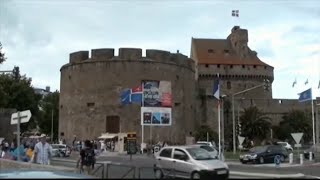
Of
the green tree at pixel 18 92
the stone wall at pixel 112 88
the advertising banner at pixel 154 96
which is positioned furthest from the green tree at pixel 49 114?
the advertising banner at pixel 154 96

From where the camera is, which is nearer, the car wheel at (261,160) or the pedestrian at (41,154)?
the pedestrian at (41,154)

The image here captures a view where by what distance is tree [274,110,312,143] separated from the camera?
319 ft

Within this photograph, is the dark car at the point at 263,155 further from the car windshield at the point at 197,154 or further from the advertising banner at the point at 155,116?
the car windshield at the point at 197,154

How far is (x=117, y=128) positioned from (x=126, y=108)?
301 cm

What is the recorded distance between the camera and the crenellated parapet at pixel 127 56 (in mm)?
79000

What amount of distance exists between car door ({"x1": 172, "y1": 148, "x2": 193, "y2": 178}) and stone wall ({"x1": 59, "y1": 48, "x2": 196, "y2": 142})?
54200 millimetres

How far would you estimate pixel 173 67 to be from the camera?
269ft

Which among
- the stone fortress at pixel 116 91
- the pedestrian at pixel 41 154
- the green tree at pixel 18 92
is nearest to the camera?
the pedestrian at pixel 41 154

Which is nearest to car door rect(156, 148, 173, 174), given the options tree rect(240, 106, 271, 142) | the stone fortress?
the stone fortress

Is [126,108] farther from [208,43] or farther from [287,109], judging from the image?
[208,43]

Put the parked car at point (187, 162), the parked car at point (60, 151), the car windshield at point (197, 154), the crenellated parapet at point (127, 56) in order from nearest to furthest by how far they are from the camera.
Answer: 1. the parked car at point (187, 162)
2. the car windshield at point (197, 154)
3. the parked car at point (60, 151)
4. the crenellated parapet at point (127, 56)

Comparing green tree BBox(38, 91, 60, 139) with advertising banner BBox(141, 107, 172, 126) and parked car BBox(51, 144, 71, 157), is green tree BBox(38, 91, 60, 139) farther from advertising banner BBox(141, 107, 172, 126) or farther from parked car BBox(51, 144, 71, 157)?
parked car BBox(51, 144, 71, 157)

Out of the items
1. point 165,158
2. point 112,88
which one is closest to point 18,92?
point 112,88

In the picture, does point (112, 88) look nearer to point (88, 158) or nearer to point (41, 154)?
point (41, 154)
